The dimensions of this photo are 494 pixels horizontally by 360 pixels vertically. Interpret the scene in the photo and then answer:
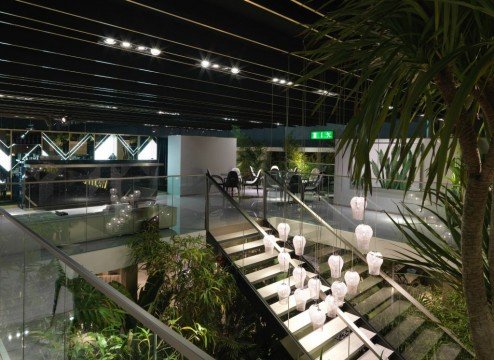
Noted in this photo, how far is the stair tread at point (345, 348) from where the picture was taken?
5.52 meters

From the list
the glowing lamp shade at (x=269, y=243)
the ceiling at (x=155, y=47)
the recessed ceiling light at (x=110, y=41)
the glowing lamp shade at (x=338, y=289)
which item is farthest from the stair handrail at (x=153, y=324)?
the glowing lamp shade at (x=269, y=243)

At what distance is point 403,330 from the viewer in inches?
229

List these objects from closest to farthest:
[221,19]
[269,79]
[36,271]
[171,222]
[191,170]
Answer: [36,271] < [221,19] < [269,79] < [171,222] < [191,170]

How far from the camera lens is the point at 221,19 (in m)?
3.97

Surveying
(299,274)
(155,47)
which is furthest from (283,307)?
(155,47)

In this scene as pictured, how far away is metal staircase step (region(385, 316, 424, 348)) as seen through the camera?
18.9 ft

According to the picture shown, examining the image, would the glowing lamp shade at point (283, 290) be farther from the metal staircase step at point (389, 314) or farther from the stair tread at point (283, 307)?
the metal staircase step at point (389, 314)

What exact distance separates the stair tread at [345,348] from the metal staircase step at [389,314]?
241 mm

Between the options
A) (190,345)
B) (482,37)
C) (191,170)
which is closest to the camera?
(190,345)

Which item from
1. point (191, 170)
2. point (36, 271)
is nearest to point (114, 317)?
point (36, 271)

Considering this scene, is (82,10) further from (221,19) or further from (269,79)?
(269,79)

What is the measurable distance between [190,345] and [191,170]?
1186 cm

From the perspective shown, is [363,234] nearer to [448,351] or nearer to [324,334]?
[324,334]

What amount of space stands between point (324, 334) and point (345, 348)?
389 millimetres
